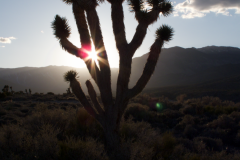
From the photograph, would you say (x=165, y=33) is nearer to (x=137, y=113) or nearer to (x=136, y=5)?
(x=136, y=5)

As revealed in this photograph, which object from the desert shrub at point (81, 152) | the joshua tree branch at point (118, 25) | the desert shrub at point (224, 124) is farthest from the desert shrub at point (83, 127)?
the desert shrub at point (224, 124)

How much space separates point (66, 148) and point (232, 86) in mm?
43936

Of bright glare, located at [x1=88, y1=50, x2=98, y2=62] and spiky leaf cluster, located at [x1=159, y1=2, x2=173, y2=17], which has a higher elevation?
spiky leaf cluster, located at [x1=159, y1=2, x2=173, y2=17]

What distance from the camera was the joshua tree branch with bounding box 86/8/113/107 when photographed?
6.27 meters

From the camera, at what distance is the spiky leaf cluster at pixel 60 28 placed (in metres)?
6.90

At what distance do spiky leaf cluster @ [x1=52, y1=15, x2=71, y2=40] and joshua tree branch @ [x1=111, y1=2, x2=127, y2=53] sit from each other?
2243 mm

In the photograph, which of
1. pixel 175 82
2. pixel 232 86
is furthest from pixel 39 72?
pixel 232 86

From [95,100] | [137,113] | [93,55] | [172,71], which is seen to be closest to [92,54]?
[93,55]

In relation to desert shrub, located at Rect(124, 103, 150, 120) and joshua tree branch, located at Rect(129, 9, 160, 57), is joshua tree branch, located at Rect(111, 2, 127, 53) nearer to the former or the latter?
joshua tree branch, located at Rect(129, 9, 160, 57)

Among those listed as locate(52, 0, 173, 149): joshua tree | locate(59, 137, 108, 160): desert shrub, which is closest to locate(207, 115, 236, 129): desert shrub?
locate(52, 0, 173, 149): joshua tree

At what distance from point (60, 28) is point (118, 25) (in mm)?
2583

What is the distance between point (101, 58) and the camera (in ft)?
21.1

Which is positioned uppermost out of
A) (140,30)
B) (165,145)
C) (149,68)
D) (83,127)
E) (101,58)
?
(140,30)

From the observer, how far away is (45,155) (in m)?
4.25
